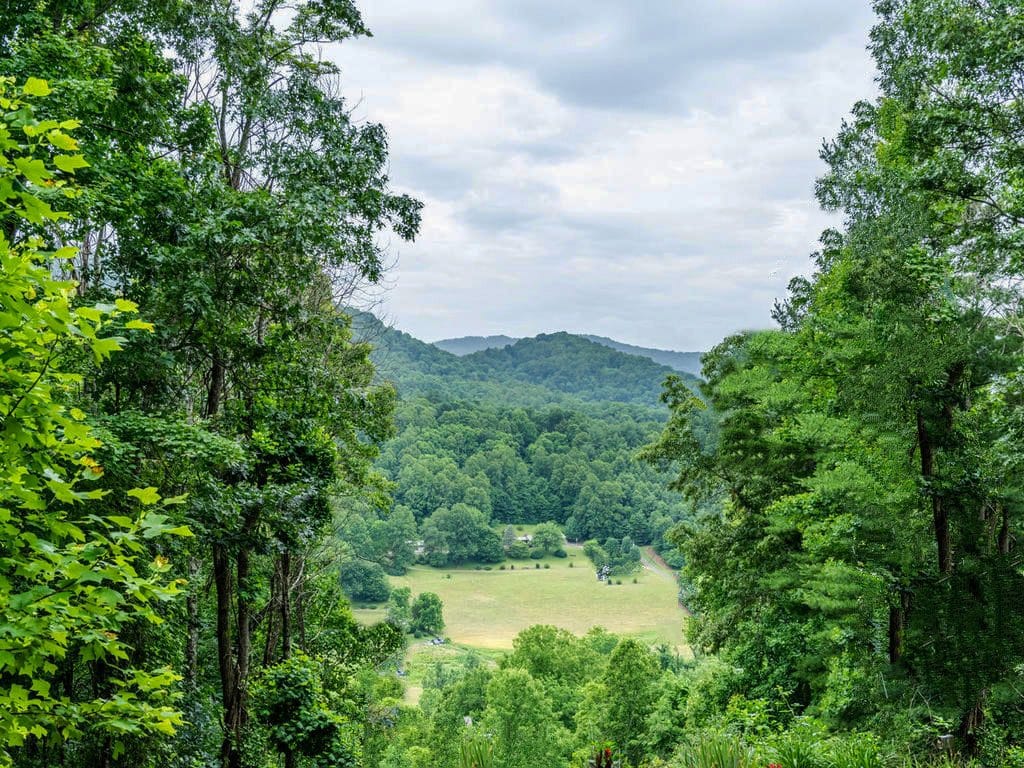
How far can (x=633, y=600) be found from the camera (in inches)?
2324

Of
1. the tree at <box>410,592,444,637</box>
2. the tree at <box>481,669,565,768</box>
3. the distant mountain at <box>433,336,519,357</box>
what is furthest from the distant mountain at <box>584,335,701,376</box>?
the tree at <box>481,669,565,768</box>

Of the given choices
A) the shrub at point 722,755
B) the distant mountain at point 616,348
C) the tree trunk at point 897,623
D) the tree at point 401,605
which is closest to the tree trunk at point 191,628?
the shrub at point 722,755

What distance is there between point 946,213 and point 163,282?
920 centimetres

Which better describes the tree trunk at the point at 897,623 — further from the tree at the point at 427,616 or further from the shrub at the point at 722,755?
the tree at the point at 427,616

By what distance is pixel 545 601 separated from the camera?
6022 centimetres

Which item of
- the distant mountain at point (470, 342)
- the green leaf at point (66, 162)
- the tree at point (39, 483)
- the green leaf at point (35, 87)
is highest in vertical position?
the distant mountain at point (470, 342)

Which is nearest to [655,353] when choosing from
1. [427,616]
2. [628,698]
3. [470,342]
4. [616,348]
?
[616,348]

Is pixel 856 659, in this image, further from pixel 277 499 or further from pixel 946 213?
pixel 277 499

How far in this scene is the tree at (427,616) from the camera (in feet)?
159

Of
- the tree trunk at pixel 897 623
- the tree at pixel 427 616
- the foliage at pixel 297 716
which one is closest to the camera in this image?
the foliage at pixel 297 716

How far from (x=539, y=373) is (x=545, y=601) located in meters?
88.0

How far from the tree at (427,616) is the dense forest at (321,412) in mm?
37452

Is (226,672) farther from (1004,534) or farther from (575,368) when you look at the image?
(575,368)

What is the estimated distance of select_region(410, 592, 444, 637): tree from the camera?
48.5 metres
